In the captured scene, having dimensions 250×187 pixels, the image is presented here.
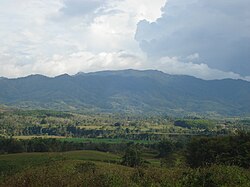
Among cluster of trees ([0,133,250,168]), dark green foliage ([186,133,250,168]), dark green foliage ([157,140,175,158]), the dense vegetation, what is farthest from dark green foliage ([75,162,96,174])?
dark green foliage ([157,140,175,158])

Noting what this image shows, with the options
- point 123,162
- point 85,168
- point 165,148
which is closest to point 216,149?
point 123,162

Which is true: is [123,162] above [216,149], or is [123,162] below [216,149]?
below

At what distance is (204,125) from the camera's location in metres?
200

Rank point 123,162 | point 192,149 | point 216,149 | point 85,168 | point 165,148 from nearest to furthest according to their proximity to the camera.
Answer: point 85,168, point 216,149, point 192,149, point 123,162, point 165,148

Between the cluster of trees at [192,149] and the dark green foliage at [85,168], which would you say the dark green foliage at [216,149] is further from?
the dark green foliage at [85,168]

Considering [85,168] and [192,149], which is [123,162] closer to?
[192,149]

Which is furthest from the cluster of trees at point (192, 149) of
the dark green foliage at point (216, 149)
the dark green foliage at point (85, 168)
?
the dark green foliage at point (85, 168)

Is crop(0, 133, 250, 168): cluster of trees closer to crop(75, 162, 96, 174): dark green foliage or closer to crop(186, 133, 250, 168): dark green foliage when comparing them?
crop(186, 133, 250, 168): dark green foliage

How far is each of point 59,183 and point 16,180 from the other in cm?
156

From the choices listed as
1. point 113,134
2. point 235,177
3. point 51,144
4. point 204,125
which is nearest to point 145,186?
point 235,177

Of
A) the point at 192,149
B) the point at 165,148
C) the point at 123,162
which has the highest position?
the point at 192,149

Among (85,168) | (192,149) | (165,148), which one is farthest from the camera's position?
(165,148)

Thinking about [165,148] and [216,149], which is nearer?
[216,149]

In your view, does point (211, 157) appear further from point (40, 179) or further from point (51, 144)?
point (51, 144)
